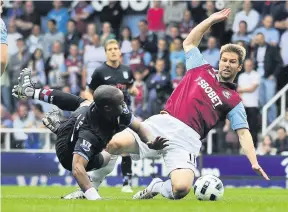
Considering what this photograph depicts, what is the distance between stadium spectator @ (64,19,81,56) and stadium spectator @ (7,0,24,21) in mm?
1612

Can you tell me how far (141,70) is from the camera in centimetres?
2300

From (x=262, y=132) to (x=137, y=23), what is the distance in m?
4.77

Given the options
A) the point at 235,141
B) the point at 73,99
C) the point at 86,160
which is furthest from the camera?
the point at 235,141

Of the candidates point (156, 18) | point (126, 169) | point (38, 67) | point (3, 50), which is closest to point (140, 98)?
point (156, 18)

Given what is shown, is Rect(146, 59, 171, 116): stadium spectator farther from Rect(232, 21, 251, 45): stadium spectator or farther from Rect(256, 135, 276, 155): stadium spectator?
Rect(256, 135, 276, 155): stadium spectator

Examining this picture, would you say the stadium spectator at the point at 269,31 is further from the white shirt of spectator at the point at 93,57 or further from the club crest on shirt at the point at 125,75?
the club crest on shirt at the point at 125,75

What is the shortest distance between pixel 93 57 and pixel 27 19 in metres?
2.82

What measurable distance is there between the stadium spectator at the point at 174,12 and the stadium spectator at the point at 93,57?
177cm

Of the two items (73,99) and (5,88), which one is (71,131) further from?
(5,88)

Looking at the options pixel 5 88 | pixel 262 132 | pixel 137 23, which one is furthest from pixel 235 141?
pixel 5 88

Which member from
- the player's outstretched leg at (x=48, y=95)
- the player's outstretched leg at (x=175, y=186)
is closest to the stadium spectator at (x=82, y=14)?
the player's outstretched leg at (x=48, y=95)

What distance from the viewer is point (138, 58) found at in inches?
916

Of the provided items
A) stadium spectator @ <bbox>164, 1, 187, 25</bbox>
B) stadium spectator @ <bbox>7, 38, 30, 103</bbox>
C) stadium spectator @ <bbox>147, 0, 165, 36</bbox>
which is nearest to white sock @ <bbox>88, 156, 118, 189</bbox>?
stadium spectator @ <bbox>164, 1, 187, 25</bbox>

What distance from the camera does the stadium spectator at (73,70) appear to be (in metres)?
23.5
